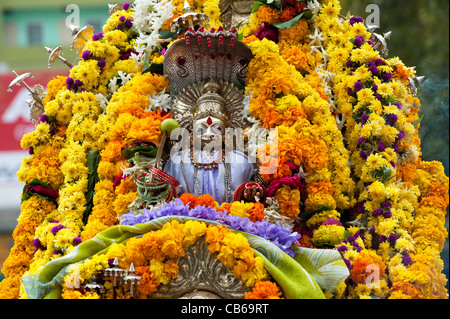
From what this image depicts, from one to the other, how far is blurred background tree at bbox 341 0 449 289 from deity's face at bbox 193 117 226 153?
14.9 feet

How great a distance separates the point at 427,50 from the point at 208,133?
671 cm

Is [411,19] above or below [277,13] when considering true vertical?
above

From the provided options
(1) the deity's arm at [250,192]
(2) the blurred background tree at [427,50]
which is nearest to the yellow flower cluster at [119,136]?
(1) the deity's arm at [250,192]

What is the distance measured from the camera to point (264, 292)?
6305mm

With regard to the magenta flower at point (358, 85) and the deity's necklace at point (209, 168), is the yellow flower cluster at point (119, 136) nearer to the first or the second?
the deity's necklace at point (209, 168)

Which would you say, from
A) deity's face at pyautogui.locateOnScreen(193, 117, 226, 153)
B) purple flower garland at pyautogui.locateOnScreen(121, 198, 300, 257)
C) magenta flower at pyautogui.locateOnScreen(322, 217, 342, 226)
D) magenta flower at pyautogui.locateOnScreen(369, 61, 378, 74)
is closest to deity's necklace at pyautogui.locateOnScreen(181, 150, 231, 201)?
deity's face at pyautogui.locateOnScreen(193, 117, 226, 153)

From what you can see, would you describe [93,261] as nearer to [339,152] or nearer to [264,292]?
[264,292]

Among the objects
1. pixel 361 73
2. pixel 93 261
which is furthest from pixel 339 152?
pixel 93 261

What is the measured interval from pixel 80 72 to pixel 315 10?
9.13 ft

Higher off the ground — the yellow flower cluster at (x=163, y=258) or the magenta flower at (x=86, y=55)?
the magenta flower at (x=86, y=55)

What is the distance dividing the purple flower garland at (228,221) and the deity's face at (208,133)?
1085 mm

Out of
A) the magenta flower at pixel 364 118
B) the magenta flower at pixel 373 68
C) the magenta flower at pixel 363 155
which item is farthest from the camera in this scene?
the magenta flower at pixel 373 68

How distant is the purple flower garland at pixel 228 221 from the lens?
22.3 ft
